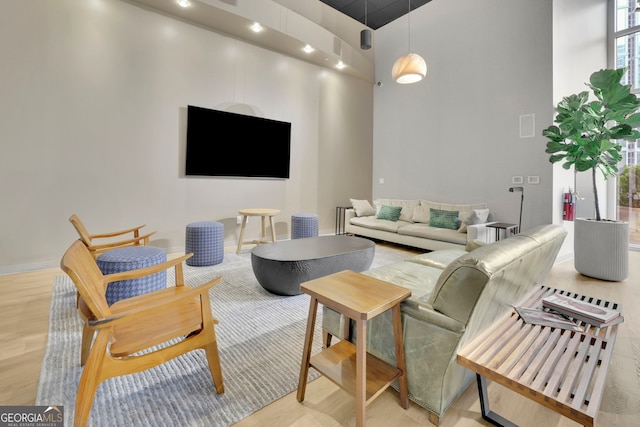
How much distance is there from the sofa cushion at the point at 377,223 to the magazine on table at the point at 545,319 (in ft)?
10.0

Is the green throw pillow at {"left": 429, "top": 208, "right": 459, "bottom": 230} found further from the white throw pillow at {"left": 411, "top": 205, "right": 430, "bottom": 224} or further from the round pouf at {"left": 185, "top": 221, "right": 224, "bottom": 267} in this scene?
the round pouf at {"left": 185, "top": 221, "right": 224, "bottom": 267}

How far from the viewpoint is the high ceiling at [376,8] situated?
5410mm

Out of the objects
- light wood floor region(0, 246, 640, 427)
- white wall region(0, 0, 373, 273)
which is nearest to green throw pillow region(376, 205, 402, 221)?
white wall region(0, 0, 373, 273)

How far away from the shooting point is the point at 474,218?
4.08 m

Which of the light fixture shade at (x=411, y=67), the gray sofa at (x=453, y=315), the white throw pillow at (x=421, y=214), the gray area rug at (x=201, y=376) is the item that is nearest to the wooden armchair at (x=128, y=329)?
the gray area rug at (x=201, y=376)

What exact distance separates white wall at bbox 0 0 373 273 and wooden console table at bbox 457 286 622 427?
4082mm

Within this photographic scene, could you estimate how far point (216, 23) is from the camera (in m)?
4.19

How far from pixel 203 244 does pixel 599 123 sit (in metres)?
4.76

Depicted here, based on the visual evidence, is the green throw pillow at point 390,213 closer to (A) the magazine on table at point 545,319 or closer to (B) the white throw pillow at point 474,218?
(B) the white throw pillow at point 474,218

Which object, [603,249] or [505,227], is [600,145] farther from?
[505,227]

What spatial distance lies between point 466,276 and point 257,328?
1521mm

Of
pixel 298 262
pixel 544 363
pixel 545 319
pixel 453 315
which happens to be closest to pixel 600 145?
pixel 545 319

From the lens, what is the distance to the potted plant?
2979 mm

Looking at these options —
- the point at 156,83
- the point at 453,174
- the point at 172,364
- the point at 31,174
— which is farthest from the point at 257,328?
the point at 453,174
